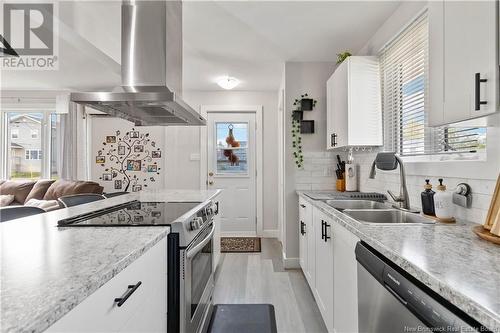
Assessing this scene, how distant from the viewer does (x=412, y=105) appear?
7.21 ft

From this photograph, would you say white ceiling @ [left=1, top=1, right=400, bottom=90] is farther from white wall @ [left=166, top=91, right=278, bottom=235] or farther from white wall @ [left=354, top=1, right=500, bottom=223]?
white wall @ [left=166, top=91, right=278, bottom=235]

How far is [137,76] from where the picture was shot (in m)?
2.09

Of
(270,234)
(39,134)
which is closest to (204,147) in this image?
(270,234)

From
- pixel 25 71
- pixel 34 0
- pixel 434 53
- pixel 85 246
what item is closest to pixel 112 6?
pixel 34 0

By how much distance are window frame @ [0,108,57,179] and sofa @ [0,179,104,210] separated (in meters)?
0.45

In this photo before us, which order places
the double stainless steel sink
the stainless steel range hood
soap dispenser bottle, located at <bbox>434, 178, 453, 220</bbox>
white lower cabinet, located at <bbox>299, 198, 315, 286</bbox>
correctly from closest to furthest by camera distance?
1. soap dispenser bottle, located at <bbox>434, 178, 453, 220</bbox>
2. the double stainless steel sink
3. the stainless steel range hood
4. white lower cabinet, located at <bbox>299, 198, 315, 286</bbox>

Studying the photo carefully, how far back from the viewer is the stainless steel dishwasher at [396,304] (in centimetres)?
72

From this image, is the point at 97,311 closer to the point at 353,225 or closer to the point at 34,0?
the point at 353,225

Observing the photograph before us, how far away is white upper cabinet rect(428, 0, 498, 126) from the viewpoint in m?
1.02

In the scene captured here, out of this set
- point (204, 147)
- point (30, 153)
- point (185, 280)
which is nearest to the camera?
point (185, 280)

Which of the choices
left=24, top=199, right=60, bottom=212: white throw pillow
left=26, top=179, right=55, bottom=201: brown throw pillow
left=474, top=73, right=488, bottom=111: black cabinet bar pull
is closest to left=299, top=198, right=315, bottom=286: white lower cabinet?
left=474, top=73, right=488, bottom=111: black cabinet bar pull

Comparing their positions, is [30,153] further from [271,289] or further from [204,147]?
Answer: [271,289]

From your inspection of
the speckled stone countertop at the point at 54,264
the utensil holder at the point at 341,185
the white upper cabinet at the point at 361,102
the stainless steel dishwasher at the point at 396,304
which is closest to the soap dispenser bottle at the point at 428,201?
the stainless steel dishwasher at the point at 396,304

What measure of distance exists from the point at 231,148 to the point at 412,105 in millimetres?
3231
